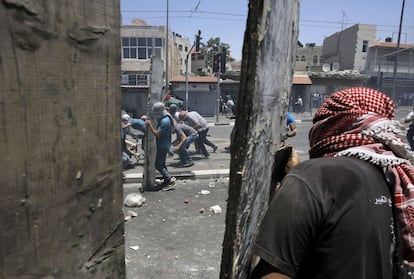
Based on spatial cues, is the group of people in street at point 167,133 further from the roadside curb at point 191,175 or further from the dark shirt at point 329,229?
the dark shirt at point 329,229

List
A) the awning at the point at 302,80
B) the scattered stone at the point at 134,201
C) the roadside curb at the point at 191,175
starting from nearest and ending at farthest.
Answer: the scattered stone at the point at 134,201 < the roadside curb at the point at 191,175 < the awning at the point at 302,80

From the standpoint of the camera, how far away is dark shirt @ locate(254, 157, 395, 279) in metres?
1.04

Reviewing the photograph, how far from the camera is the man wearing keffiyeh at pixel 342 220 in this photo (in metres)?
1.04

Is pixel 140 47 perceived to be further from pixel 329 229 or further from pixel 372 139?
pixel 329 229

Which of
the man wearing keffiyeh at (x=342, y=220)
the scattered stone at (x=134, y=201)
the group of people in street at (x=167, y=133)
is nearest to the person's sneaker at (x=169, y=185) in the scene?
the group of people in street at (x=167, y=133)

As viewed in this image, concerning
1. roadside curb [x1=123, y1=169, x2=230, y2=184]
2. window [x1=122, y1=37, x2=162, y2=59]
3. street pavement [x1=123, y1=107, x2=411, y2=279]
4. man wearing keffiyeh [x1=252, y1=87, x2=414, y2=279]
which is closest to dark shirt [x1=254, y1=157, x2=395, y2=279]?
man wearing keffiyeh [x1=252, y1=87, x2=414, y2=279]

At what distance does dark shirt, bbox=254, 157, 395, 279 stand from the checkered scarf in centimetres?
7

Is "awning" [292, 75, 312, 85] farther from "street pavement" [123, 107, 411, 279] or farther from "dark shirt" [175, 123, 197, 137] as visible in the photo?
"street pavement" [123, 107, 411, 279]

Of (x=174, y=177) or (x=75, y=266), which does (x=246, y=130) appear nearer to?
(x=75, y=266)

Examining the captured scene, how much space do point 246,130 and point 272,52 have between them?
0.27m

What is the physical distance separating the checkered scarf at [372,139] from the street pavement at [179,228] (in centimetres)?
276

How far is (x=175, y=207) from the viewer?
5.64m

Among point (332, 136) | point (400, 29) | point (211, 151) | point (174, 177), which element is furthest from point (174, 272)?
point (400, 29)

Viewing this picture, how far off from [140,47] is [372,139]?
33.3 meters
